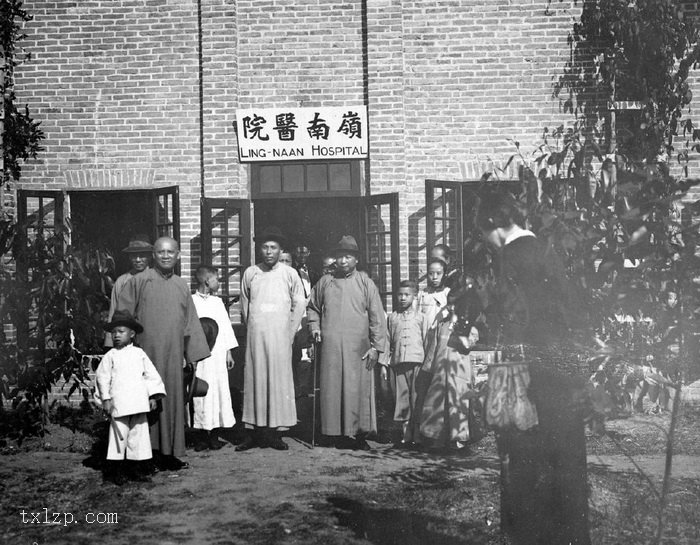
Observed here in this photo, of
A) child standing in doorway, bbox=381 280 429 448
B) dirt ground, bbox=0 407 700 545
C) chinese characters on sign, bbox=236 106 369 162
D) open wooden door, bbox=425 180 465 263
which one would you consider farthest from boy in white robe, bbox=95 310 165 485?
open wooden door, bbox=425 180 465 263

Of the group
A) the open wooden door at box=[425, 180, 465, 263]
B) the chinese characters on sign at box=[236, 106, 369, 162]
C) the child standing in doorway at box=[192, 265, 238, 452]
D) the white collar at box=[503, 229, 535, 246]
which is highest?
the chinese characters on sign at box=[236, 106, 369, 162]

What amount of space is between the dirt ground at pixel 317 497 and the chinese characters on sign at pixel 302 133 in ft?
11.9

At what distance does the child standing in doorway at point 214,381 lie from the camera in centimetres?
763

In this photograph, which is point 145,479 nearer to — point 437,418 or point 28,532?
point 28,532

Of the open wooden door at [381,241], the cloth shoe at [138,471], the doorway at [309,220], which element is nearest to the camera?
the cloth shoe at [138,471]

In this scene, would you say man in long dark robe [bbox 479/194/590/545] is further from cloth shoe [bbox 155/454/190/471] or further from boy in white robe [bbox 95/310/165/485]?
cloth shoe [bbox 155/454/190/471]

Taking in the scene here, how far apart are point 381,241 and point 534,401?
6017mm

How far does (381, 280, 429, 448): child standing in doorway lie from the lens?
7750mm

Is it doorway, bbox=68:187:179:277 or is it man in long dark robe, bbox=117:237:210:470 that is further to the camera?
doorway, bbox=68:187:179:277

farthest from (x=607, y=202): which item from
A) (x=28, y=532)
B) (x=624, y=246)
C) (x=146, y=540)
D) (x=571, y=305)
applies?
(x=28, y=532)

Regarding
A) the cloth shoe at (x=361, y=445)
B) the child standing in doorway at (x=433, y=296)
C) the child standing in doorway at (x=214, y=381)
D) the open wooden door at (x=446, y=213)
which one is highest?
the open wooden door at (x=446, y=213)

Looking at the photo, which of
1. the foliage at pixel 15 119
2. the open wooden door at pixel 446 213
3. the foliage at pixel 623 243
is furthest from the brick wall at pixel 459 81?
the foliage at pixel 623 243

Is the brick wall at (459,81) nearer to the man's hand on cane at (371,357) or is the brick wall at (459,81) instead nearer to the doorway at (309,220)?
the doorway at (309,220)

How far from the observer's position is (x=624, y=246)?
3486 millimetres
